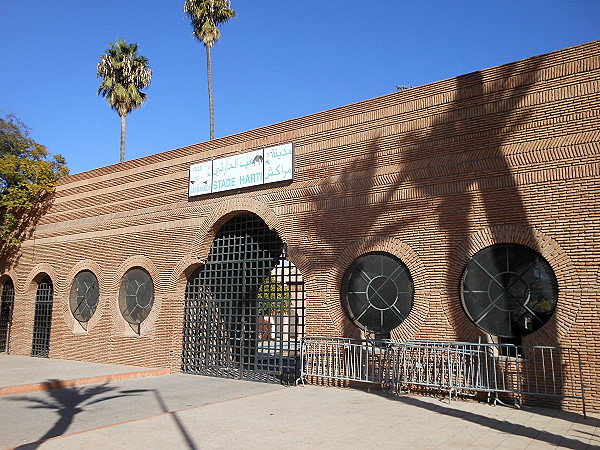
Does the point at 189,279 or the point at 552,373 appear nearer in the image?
the point at 552,373

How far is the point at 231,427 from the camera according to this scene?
6.48 m

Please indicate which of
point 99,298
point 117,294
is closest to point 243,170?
point 117,294

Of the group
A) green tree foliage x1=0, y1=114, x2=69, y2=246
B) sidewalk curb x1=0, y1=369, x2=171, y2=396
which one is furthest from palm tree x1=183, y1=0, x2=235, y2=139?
sidewalk curb x1=0, y1=369, x2=171, y2=396

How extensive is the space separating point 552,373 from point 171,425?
5.56m

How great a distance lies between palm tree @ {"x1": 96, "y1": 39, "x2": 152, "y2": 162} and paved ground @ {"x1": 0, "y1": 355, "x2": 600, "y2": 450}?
60.8 ft

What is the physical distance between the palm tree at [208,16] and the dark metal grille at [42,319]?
Result: 14.4 m

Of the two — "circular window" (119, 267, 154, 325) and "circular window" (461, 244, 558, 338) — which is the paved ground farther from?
"circular window" (119, 267, 154, 325)

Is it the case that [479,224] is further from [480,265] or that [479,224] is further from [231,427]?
[231,427]

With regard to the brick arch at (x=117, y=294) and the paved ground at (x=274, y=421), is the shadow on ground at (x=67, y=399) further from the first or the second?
the brick arch at (x=117, y=294)

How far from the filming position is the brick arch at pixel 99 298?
49.4ft

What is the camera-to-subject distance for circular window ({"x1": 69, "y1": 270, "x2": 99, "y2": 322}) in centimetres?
1562

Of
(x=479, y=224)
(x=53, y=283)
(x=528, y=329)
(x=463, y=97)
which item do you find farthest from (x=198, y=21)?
(x=528, y=329)

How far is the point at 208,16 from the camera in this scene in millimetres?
25094

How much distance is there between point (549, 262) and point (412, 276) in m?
2.36
